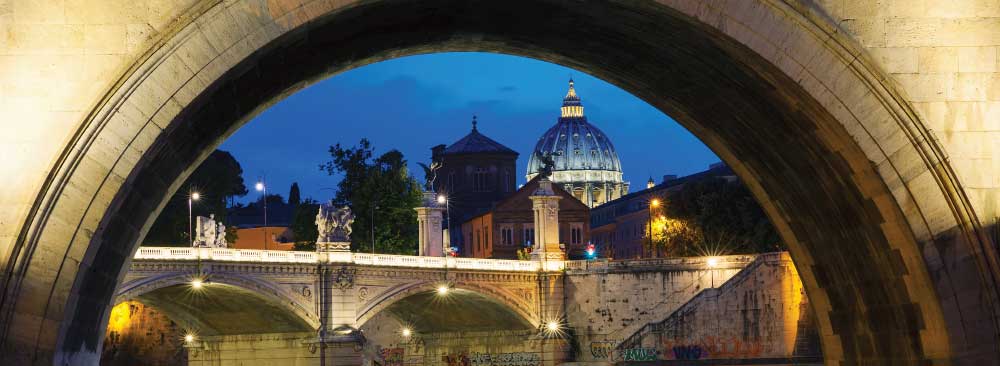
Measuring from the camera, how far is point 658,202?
366ft

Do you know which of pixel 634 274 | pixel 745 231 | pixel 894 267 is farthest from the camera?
pixel 745 231

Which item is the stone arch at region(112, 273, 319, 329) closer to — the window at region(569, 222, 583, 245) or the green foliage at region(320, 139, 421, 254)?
the green foliage at region(320, 139, 421, 254)

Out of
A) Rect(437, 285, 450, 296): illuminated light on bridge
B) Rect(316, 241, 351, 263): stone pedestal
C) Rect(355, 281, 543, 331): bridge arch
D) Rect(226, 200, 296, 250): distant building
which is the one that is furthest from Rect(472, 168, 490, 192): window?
Rect(316, 241, 351, 263): stone pedestal

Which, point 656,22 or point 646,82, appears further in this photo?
point 646,82

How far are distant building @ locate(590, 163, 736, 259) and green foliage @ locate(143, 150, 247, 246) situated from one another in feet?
182

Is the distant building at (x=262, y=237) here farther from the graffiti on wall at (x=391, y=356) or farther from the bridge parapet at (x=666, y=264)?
the bridge parapet at (x=666, y=264)

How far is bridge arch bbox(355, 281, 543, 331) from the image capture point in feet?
283

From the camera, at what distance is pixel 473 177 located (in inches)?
7623

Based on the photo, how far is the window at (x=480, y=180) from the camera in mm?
193125

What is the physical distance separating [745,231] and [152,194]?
84738 mm

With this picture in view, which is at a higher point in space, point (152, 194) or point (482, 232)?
point (482, 232)

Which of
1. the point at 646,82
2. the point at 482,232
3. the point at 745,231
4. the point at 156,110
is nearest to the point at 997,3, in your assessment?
the point at 646,82

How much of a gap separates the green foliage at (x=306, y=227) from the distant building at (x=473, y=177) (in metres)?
82.1

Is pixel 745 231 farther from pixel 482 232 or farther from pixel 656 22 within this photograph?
pixel 656 22
